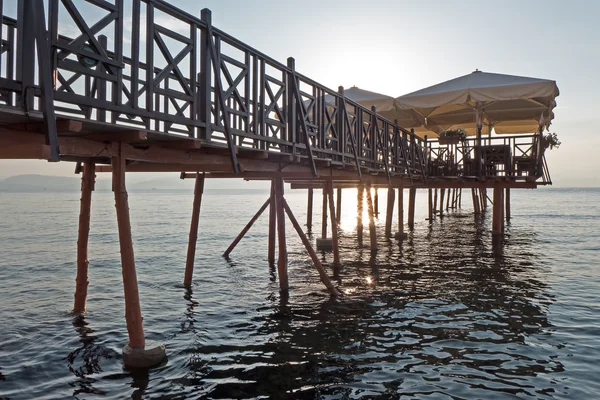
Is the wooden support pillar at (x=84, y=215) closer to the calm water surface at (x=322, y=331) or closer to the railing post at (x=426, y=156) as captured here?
the calm water surface at (x=322, y=331)

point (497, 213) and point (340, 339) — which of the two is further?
point (497, 213)

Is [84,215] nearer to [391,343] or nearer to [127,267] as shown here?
[127,267]

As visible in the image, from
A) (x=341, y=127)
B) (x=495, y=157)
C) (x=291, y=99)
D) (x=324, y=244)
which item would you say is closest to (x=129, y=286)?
(x=291, y=99)

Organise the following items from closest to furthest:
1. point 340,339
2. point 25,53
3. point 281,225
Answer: point 25,53 < point 340,339 < point 281,225

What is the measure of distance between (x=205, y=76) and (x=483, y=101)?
1370 cm

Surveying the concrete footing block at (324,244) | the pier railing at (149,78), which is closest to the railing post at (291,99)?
the pier railing at (149,78)

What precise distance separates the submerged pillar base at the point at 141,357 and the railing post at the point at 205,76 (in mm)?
2809

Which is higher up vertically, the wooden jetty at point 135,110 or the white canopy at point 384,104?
the white canopy at point 384,104

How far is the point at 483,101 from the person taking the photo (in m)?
17.4

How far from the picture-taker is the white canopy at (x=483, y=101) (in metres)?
16.2

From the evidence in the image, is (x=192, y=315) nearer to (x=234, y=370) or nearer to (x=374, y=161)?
(x=234, y=370)

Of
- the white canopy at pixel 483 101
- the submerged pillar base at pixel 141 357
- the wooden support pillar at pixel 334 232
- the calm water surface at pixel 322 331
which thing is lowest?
the calm water surface at pixel 322 331

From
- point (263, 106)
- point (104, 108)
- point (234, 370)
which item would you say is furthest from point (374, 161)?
point (104, 108)

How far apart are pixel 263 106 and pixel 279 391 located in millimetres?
4051
